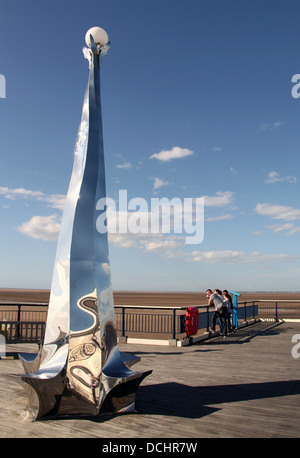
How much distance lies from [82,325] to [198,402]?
2.51m

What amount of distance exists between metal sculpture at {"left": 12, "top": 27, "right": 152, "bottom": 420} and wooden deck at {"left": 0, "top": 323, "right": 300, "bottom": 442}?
302 mm

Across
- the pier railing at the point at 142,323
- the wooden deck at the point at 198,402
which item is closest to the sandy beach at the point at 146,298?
the pier railing at the point at 142,323

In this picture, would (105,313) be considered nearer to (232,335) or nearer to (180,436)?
(180,436)

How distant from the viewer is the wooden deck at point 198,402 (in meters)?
4.98

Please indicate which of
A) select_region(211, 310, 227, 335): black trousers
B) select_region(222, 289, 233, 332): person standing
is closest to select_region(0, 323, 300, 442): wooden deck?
select_region(211, 310, 227, 335): black trousers

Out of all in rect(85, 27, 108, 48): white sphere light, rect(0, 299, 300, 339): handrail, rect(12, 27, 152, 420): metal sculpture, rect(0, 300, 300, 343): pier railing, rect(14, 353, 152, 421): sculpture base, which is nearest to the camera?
rect(14, 353, 152, 421): sculpture base

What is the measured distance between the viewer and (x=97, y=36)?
23.2ft

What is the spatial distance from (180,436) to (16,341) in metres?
8.71

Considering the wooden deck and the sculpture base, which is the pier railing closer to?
the sculpture base

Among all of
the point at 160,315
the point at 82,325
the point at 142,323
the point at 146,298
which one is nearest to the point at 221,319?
the point at 160,315

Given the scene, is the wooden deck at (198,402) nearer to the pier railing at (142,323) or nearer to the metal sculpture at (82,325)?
the metal sculpture at (82,325)

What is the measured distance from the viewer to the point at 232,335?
15125mm

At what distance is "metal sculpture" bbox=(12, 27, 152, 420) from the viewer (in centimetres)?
555
